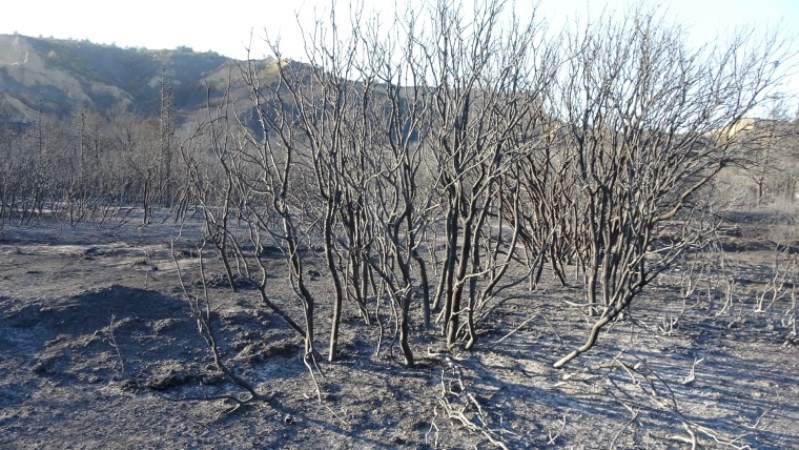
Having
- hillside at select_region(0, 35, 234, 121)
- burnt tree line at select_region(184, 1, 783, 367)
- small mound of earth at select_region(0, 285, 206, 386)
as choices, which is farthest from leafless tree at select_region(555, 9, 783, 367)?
hillside at select_region(0, 35, 234, 121)

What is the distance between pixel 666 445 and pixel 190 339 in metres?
3.34

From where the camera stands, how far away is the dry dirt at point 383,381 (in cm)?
344

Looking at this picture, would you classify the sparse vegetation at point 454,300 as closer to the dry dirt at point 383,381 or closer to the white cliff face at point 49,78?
the dry dirt at point 383,381

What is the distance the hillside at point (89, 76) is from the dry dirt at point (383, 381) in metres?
32.7

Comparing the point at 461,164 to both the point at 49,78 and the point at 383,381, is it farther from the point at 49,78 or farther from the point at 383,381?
the point at 49,78

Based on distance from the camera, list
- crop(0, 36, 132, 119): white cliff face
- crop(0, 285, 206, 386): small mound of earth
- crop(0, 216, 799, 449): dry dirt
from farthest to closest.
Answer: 1. crop(0, 36, 132, 119): white cliff face
2. crop(0, 285, 206, 386): small mound of earth
3. crop(0, 216, 799, 449): dry dirt

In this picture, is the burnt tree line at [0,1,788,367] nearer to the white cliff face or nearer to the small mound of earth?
the small mound of earth

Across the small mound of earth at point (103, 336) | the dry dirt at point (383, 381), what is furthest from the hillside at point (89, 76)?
the dry dirt at point (383, 381)

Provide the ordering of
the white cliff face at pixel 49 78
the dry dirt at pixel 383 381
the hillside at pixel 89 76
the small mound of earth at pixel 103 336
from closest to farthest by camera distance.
→ the dry dirt at pixel 383 381
the small mound of earth at pixel 103 336
the hillside at pixel 89 76
the white cliff face at pixel 49 78

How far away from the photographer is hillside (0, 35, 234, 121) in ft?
136

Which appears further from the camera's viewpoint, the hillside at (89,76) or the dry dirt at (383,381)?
the hillside at (89,76)

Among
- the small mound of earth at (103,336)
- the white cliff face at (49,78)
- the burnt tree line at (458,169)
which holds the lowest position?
the small mound of earth at (103,336)

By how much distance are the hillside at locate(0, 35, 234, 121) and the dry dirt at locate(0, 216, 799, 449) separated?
3275cm

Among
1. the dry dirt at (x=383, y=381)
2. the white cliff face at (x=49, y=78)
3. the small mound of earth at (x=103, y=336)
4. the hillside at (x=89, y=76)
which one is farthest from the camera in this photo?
the white cliff face at (x=49, y=78)
